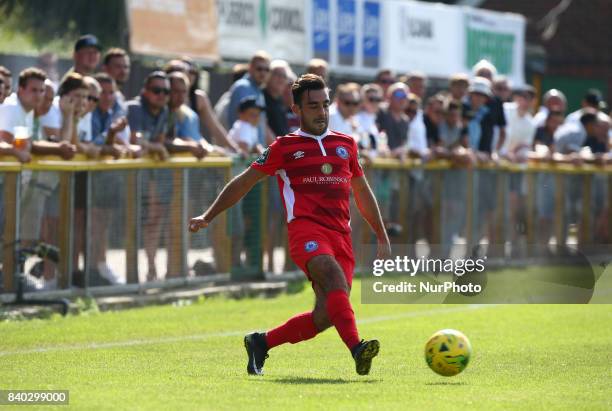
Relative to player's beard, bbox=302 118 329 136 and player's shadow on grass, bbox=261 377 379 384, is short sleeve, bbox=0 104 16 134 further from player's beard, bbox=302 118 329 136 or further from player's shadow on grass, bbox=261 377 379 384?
player's shadow on grass, bbox=261 377 379 384

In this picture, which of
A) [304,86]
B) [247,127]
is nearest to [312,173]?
[304,86]

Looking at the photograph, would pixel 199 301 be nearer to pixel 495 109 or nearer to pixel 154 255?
pixel 154 255

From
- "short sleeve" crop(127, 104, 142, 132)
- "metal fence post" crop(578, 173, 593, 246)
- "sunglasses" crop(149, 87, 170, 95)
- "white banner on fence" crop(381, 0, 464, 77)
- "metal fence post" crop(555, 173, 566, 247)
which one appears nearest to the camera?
"sunglasses" crop(149, 87, 170, 95)

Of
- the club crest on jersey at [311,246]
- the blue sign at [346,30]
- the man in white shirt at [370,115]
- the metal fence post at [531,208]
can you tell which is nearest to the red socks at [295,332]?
the club crest on jersey at [311,246]

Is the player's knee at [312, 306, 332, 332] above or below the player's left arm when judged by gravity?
below

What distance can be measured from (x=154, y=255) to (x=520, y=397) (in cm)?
764

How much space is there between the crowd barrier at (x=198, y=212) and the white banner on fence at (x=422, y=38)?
5431 millimetres

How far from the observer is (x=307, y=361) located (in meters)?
11.6

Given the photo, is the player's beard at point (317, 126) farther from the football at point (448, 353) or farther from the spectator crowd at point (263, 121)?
the spectator crowd at point (263, 121)

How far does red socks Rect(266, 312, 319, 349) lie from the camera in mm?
10516

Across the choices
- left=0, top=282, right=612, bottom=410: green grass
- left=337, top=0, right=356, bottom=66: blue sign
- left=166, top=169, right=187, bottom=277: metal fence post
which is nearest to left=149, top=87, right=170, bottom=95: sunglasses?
Answer: left=166, top=169, right=187, bottom=277: metal fence post

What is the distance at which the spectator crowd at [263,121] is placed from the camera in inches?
606

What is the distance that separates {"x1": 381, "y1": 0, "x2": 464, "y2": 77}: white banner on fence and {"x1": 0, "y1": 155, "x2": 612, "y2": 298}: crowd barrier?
5431 millimetres

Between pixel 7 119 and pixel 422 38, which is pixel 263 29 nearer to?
pixel 422 38
